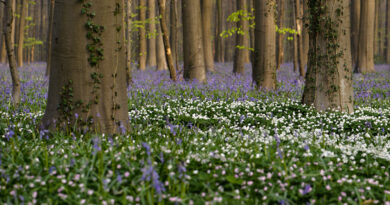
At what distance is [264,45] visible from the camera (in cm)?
1088

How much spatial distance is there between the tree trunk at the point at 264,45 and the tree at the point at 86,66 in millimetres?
6537

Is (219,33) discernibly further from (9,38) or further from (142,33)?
(9,38)

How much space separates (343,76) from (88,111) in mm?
5411

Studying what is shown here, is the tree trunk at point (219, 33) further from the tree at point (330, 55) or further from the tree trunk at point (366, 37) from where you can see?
the tree at point (330, 55)

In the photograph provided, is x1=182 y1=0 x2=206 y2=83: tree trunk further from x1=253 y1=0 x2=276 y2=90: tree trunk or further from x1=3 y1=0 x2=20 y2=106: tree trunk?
x1=3 y1=0 x2=20 y2=106: tree trunk

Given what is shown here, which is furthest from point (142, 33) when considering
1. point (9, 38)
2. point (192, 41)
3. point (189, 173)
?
point (189, 173)

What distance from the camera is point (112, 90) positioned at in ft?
17.0

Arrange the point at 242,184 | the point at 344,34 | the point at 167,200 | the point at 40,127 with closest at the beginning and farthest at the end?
the point at 167,200 → the point at 242,184 → the point at 40,127 → the point at 344,34

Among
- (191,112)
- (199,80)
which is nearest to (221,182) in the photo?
(191,112)

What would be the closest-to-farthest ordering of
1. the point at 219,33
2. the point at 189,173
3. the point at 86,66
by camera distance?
the point at 189,173 < the point at 86,66 < the point at 219,33

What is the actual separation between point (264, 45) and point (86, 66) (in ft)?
23.4

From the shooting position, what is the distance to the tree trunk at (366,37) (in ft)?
66.4

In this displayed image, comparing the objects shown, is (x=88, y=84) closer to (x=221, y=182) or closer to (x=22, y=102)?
(x=221, y=182)

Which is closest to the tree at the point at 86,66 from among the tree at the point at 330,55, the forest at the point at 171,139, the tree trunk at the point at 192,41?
the forest at the point at 171,139
